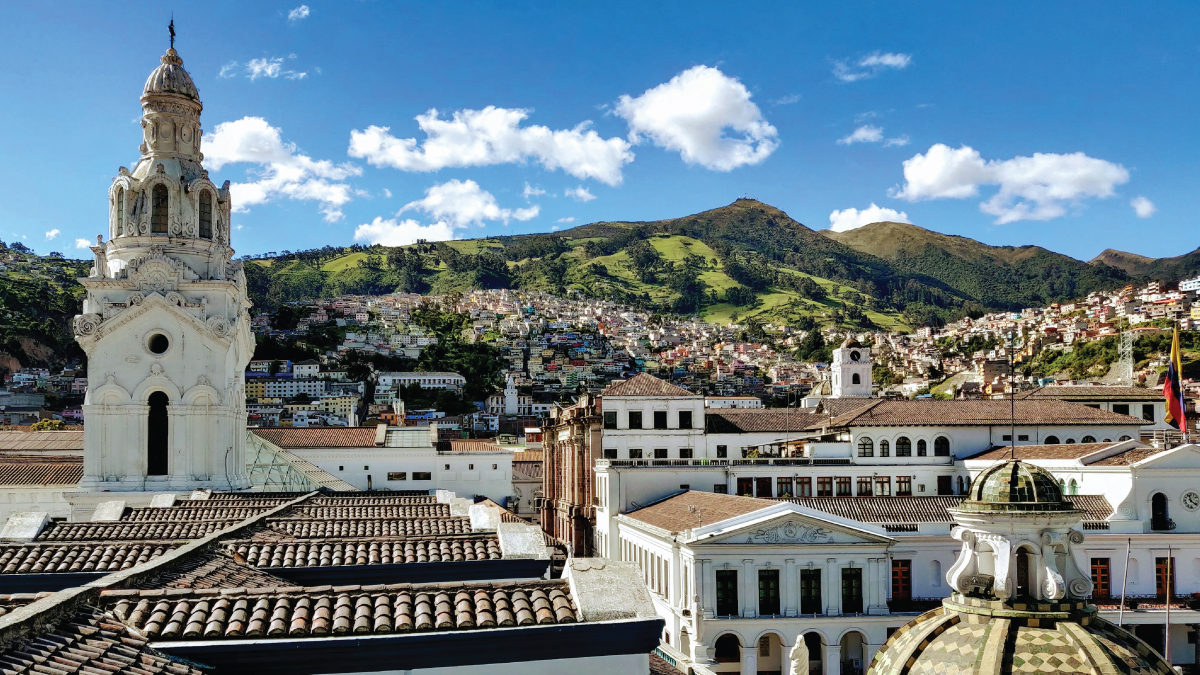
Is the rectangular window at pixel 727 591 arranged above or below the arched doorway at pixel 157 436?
below

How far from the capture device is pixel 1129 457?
44281 millimetres

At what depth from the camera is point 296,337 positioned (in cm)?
19325

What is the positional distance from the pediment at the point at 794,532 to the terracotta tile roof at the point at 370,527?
21367 mm

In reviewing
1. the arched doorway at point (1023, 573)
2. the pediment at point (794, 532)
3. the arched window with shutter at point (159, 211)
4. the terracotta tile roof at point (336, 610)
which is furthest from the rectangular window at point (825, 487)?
the terracotta tile roof at point (336, 610)

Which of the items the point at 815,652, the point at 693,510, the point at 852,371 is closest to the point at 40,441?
the point at 693,510

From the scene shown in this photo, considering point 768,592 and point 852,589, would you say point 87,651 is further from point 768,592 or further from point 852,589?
point 852,589

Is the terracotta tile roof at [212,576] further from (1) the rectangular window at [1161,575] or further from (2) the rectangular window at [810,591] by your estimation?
(1) the rectangular window at [1161,575]

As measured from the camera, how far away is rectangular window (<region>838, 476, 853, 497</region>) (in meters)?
49.8

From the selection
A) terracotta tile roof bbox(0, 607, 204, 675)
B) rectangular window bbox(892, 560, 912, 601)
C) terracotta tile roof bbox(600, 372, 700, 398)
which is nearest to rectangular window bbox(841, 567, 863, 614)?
rectangular window bbox(892, 560, 912, 601)

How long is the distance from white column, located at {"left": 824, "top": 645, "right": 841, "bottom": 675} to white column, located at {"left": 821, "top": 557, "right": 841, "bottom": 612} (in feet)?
3.97

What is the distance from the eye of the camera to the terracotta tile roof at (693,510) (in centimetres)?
3931

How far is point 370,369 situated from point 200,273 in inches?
6024

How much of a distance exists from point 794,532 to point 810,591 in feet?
7.54

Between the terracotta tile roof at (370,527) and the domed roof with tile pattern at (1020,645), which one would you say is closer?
the domed roof with tile pattern at (1020,645)
